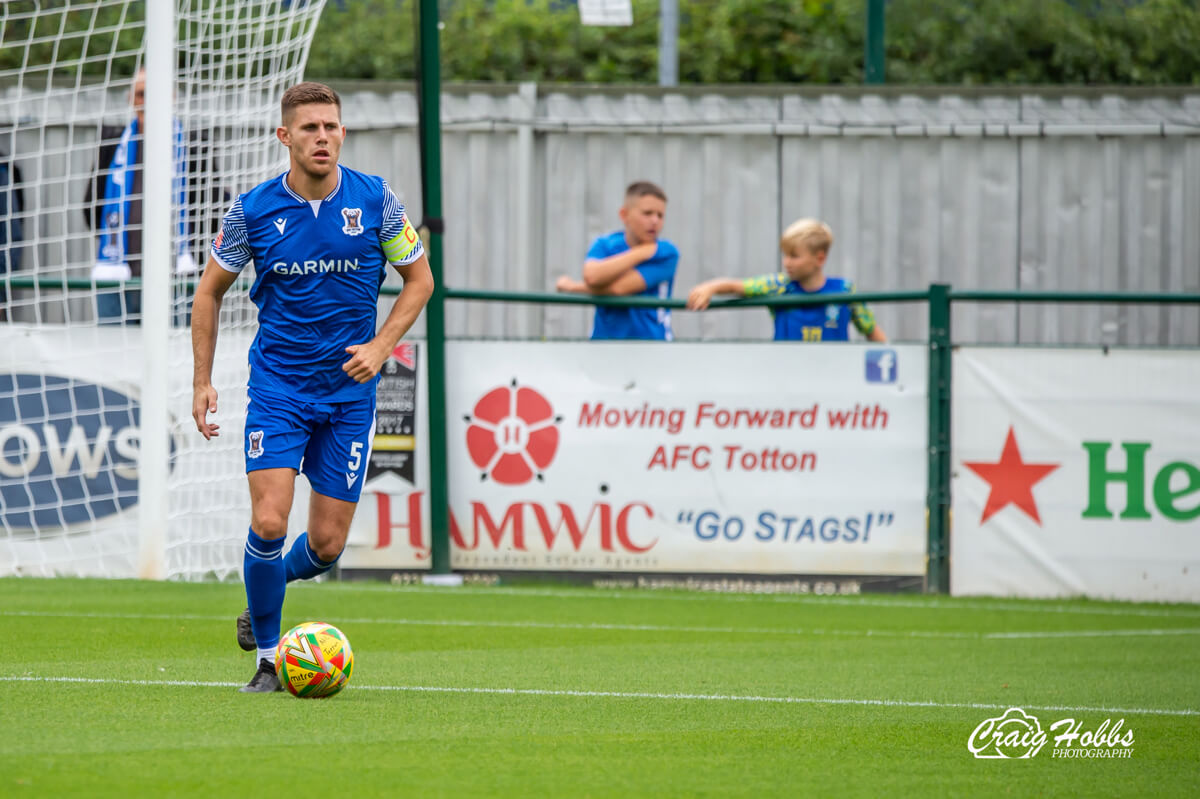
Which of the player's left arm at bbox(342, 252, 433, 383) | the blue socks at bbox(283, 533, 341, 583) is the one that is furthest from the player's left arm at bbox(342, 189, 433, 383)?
the blue socks at bbox(283, 533, 341, 583)

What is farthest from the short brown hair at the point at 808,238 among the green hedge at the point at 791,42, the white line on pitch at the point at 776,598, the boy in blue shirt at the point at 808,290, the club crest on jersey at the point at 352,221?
the green hedge at the point at 791,42

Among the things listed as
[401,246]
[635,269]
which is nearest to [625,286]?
[635,269]

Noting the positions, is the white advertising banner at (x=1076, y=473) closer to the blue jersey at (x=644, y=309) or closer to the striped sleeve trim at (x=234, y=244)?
the blue jersey at (x=644, y=309)

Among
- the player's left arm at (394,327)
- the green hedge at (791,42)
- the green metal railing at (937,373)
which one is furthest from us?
the green hedge at (791,42)

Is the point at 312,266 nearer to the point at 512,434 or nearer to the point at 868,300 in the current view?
the point at 512,434

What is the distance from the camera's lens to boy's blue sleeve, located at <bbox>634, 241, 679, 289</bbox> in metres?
10.4

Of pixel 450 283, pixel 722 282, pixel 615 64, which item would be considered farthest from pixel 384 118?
pixel 615 64

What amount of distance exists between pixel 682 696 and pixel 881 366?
4.63 m

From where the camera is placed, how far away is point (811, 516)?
33.3 ft

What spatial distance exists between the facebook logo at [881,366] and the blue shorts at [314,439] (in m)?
4.76

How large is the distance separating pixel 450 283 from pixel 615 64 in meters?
8.20

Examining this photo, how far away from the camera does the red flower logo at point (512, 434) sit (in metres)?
10.3

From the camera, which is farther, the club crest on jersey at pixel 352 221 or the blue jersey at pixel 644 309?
the blue jersey at pixel 644 309

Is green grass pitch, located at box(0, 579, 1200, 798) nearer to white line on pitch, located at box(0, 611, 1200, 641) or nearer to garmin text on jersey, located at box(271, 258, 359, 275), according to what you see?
white line on pitch, located at box(0, 611, 1200, 641)
